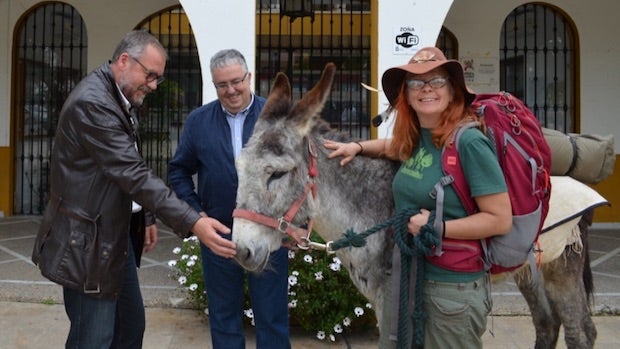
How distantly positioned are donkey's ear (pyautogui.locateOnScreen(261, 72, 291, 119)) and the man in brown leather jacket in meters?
0.50

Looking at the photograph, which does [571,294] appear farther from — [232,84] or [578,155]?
[232,84]

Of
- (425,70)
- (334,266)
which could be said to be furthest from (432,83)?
(334,266)

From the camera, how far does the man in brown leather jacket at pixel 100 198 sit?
2.52 m

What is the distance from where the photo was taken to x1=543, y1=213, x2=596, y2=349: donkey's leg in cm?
338

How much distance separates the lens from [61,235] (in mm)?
2588

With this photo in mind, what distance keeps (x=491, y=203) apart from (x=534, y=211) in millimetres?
232

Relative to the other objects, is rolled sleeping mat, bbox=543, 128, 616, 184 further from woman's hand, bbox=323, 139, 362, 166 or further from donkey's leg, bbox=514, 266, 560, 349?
woman's hand, bbox=323, 139, 362, 166

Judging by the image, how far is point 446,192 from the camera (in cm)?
211

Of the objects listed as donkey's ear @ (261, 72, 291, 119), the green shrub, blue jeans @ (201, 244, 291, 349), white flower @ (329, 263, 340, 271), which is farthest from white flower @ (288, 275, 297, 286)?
donkey's ear @ (261, 72, 291, 119)

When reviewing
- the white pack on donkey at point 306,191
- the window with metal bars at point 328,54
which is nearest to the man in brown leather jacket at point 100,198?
the white pack on donkey at point 306,191

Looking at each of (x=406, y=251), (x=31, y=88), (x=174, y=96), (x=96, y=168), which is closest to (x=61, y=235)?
(x=96, y=168)

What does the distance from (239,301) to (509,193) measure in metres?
1.62

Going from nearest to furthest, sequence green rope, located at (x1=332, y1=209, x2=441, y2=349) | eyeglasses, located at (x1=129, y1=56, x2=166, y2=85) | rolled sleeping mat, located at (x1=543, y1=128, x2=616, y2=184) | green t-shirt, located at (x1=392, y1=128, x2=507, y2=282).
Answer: green t-shirt, located at (x1=392, y1=128, x2=507, y2=282), green rope, located at (x1=332, y1=209, x2=441, y2=349), eyeglasses, located at (x1=129, y1=56, x2=166, y2=85), rolled sleeping mat, located at (x1=543, y1=128, x2=616, y2=184)

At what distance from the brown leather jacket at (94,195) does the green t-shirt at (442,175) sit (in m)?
0.87
